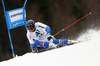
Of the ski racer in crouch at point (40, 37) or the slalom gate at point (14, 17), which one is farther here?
the slalom gate at point (14, 17)

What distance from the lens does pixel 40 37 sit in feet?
14.9

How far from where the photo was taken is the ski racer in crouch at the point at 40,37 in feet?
14.2

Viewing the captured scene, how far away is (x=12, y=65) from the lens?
2.52 meters

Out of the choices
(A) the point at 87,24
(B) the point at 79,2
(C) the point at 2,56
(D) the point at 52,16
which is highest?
(B) the point at 79,2

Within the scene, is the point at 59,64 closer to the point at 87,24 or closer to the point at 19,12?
the point at 19,12

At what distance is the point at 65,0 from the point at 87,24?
7.49ft

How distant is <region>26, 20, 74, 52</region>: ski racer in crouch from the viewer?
4.33m

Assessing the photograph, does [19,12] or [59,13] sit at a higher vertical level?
[59,13]

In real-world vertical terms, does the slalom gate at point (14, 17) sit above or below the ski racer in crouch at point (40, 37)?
above

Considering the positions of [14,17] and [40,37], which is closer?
[40,37]

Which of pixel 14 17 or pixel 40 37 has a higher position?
pixel 14 17

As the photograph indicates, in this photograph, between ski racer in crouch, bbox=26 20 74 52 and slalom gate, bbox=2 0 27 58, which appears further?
slalom gate, bbox=2 0 27 58

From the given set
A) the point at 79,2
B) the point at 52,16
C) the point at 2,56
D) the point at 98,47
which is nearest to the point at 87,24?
the point at 79,2

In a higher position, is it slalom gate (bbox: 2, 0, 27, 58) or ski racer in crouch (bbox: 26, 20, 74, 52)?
slalom gate (bbox: 2, 0, 27, 58)
